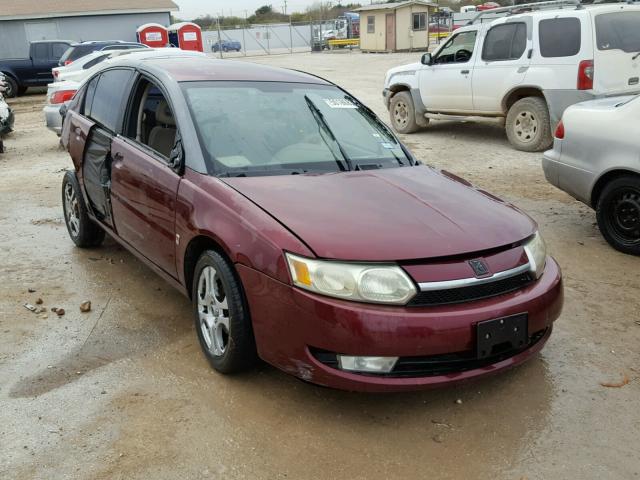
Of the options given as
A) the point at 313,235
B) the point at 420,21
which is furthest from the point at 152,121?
the point at 420,21

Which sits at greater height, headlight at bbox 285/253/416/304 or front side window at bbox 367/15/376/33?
front side window at bbox 367/15/376/33

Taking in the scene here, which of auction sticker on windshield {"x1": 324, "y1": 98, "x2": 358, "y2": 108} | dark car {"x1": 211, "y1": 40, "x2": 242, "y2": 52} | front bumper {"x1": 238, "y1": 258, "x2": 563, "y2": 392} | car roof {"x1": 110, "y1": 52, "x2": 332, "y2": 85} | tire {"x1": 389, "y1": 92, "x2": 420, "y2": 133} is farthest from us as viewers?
dark car {"x1": 211, "y1": 40, "x2": 242, "y2": 52}

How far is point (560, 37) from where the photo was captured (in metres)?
8.88

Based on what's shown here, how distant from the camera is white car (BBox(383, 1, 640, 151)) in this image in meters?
8.57

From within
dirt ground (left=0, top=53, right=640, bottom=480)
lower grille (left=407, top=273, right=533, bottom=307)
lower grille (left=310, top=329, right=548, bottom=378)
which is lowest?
dirt ground (left=0, top=53, right=640, bottom=480)

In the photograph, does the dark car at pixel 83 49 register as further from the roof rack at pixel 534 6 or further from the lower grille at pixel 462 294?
the lower grille at pixel 462 294

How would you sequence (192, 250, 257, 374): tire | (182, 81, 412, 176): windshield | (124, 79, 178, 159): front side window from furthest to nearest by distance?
1. (124, 79, 178, 159): front side window
2. (182, 81, 412, 176): windshield
3. (192, 250, 257, 374): tire

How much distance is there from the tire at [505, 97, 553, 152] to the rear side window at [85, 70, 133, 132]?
648 centimetres

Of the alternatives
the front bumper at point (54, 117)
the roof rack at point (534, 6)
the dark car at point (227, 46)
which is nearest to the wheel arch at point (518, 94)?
the roof rack at point (534, 6)

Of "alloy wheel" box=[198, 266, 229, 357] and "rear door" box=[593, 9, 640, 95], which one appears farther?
"rear door" box=[593, 9, 640, 95]

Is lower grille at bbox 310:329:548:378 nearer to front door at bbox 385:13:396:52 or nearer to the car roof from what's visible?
the car roof

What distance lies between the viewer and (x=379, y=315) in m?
2.72

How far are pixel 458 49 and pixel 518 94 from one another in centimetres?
148

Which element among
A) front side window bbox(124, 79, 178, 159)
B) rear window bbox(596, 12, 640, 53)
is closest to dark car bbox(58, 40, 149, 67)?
rear window bbox(596, 12, 640, 53)
